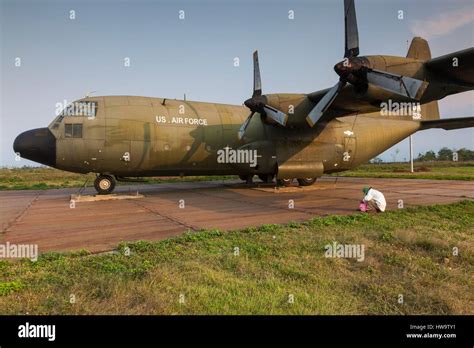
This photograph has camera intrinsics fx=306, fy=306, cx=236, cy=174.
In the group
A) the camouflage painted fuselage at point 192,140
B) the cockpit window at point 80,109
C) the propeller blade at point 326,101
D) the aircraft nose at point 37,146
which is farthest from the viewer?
the camouflage painted fuselage at point 192,140

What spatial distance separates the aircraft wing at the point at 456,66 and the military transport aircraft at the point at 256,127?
3cm

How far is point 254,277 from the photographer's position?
17.2 ft

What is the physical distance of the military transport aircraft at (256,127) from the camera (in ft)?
37.2

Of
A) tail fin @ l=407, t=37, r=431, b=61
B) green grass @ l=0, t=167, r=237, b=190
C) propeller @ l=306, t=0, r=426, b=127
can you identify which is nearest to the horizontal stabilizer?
tail fin @ l=407, t=37, r=431, b=61

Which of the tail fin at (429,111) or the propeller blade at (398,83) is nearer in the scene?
the propeller blade at (398,83)

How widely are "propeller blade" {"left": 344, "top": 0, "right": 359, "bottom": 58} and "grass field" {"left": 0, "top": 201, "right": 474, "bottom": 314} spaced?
726 centimetres

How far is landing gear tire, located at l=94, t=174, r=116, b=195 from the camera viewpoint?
16.4 metres

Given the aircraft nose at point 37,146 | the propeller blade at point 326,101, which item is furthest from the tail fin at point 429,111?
the aircraft nose at point 37,146

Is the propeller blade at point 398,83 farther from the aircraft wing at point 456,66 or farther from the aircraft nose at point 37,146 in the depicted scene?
the aircraft nose at point 37,146

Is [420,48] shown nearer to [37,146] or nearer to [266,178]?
[266,178]

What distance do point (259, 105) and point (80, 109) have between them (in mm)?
8982

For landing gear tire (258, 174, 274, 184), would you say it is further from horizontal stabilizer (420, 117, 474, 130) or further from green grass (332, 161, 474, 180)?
green grass (332, 161, 474, 180)
